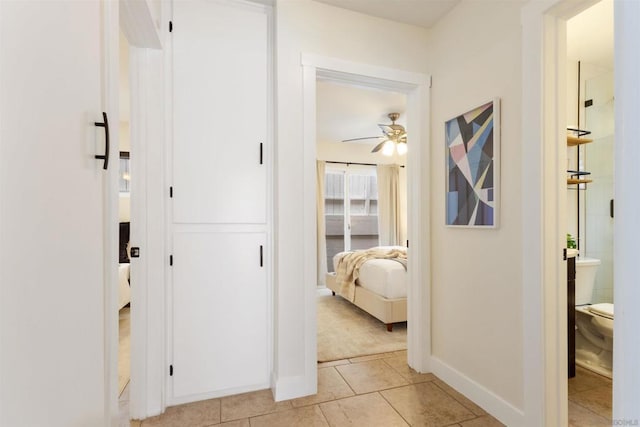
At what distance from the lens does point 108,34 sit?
983 mm

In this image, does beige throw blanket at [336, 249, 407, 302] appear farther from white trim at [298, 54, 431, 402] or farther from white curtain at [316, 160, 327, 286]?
white trim at [298, 54, 431, 402]

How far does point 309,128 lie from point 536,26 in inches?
53.6

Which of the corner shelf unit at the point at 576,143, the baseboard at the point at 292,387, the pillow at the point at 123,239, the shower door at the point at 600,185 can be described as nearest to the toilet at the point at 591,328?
the shower door at the point at 600,185

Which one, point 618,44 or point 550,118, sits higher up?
point 550,118

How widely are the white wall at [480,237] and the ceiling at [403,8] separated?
0.08 meters

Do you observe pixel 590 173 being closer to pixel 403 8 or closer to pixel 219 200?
pixel 403 8

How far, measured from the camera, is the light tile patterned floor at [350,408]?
1769 millimetres

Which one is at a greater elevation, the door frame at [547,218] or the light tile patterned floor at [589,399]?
the door frame at [547,218]

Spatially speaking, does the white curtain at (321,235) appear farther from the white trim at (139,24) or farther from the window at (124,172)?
the white trim at (139,24)

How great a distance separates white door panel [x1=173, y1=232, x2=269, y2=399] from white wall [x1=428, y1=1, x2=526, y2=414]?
1347 millimetres

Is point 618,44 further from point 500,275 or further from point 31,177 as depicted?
point 500,275

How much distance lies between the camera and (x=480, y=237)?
197cm

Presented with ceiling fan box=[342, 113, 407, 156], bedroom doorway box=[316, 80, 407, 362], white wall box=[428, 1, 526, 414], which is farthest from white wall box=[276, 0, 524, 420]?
ceiling fan box=[342, 113, 407, 156]

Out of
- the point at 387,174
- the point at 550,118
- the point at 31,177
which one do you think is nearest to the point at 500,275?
the point at 550,118
